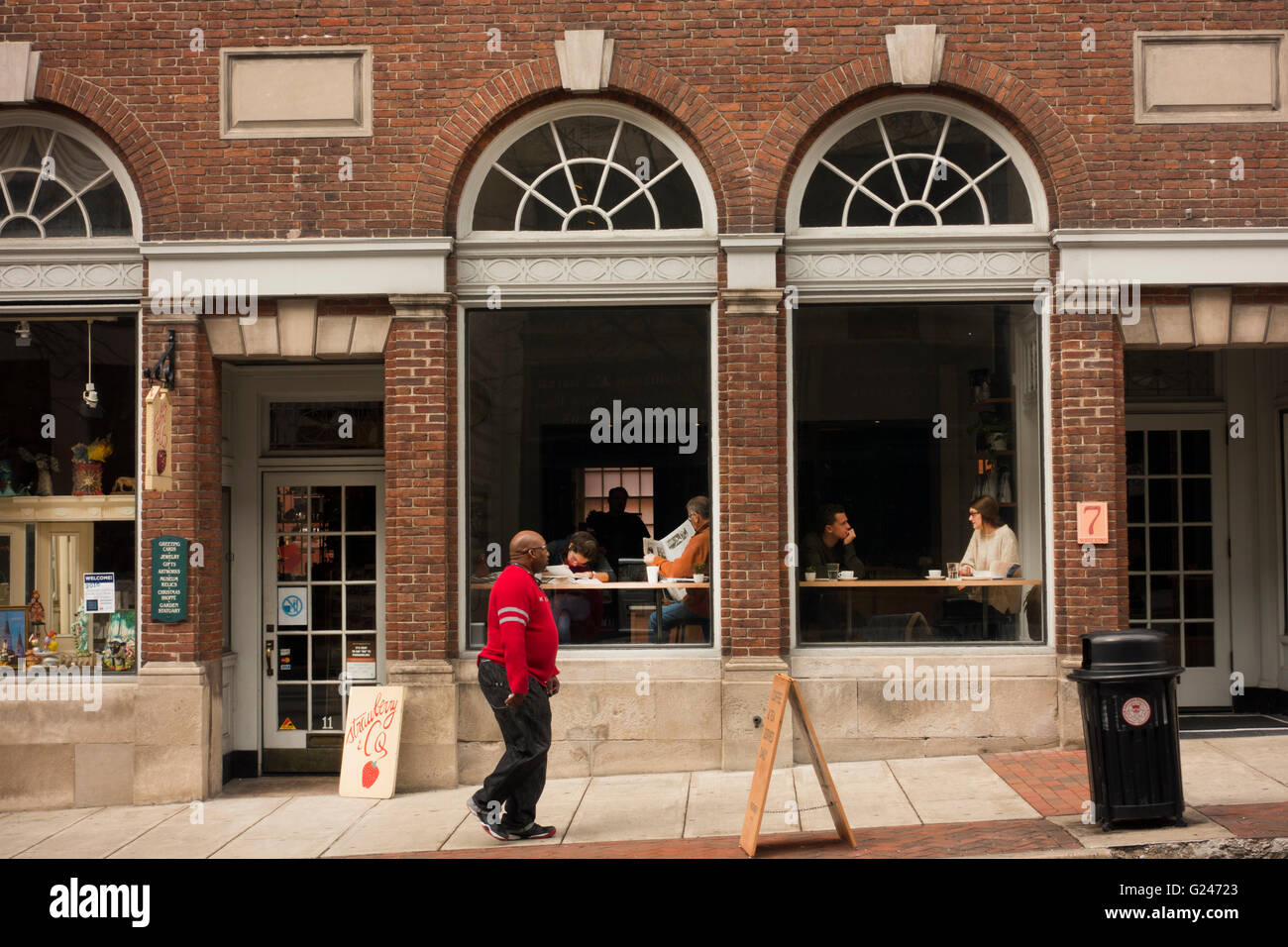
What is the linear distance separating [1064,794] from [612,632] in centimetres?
364

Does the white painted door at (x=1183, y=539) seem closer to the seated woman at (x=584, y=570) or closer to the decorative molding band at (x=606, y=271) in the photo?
the decorative molding band at (x=606, y=271)

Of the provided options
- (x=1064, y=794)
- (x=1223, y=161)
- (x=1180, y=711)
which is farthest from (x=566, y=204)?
(x=1180, y=711)

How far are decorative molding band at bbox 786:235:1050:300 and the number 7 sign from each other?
71.3 inches

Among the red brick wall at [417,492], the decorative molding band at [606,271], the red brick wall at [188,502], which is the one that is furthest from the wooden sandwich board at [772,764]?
the red brick wall at [188,502]

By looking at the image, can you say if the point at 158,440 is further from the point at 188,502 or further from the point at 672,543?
the point at 672,543

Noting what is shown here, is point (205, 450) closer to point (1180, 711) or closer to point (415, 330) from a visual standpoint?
point (415, 330)

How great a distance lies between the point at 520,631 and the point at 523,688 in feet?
1.18

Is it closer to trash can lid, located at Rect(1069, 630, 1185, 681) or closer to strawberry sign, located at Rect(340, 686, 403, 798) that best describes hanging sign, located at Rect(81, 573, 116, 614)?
strawberry sign, located at Rect(340, 686, 403, 798)

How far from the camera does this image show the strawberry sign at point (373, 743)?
939 centimetres

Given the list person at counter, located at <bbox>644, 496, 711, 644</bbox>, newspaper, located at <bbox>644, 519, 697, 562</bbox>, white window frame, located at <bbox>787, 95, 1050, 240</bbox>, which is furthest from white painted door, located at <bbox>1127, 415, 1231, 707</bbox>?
newspaper, located at <bbox>644, 519, 697, 562</bbox>

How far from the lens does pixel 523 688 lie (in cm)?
758

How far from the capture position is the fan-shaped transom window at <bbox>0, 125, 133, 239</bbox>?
1002cm

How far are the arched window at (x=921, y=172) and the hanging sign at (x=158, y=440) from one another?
5.30 meters

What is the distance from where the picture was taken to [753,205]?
31.8ft
